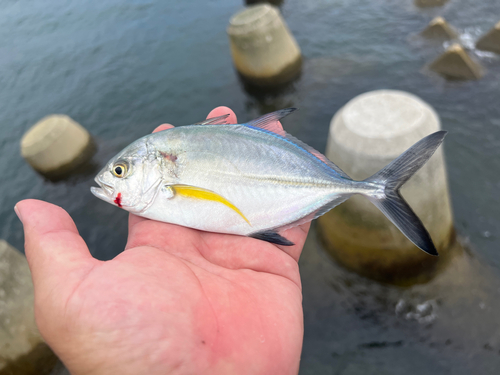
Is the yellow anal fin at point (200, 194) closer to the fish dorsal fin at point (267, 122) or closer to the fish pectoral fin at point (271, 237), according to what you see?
the fish pectoral fin at point (271, 237)

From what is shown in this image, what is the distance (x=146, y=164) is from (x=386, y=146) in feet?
10.1

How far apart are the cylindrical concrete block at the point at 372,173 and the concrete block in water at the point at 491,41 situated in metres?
7.58

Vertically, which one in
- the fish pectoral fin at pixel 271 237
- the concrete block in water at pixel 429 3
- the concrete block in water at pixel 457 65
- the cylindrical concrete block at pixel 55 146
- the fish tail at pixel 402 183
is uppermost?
the fish tail at pixel 402 183

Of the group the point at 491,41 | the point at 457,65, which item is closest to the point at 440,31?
the point at 491,41

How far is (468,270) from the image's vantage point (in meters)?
5.47

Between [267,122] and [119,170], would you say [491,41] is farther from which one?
[119,170]

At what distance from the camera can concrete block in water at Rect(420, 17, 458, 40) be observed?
10.8m

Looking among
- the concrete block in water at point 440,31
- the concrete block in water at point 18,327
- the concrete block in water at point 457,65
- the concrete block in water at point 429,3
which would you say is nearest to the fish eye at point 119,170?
the concrete block in water at point 18,327

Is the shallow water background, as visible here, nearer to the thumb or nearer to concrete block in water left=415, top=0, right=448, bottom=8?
concrete block in water left=415, top=0, right=448, bottom=8

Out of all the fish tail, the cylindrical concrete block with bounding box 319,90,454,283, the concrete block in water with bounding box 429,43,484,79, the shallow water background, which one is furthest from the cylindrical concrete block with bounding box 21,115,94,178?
the concrete block in water with bounding box 429,43,484,79

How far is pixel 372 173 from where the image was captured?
14.1ft

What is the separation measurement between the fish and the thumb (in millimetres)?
598

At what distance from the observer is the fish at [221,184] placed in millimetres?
3074

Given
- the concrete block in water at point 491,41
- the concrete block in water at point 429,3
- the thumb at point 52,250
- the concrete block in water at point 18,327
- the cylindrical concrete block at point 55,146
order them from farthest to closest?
the concrete block in water at point 429,3 < the concrete block in water at point 491,41 < the cylindrical concrete block at point 55,146 < the concrete block in water at point 18,327 < the thumb at point 52,250
